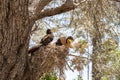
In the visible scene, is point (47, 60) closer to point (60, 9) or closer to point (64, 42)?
point (64, 42)

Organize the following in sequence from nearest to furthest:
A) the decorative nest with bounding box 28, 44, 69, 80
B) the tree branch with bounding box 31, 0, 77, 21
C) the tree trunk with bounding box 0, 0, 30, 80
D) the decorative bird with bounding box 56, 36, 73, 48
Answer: the tree trunk with bounding box 0, 0, 30, 80
the decorative nest with bounding box 28, 44, 69, 80
the tree branch with bounding box 31, 0, 77, 21
the decorative bird with bounding box 56, 36, 73, 48

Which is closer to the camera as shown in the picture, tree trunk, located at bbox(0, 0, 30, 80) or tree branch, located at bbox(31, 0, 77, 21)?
tree trunk, located at bbox(0, 0, 30, 80)

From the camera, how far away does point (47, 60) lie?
4547mm

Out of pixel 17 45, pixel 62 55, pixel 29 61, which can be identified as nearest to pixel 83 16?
pixel 62 55

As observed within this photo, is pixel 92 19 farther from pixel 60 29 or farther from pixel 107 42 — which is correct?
pixel 60 29

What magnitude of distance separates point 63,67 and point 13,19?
1.26 meters

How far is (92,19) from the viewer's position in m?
5.81

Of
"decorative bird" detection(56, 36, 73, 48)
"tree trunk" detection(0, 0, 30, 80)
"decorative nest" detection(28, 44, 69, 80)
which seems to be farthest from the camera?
"decorative bird" detection(56, 36, 73, 48)

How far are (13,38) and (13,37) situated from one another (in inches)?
0.5

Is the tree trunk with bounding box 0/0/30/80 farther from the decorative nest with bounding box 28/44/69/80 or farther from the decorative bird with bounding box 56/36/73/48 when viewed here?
the decorative bird with bounding box 56/36/73/48

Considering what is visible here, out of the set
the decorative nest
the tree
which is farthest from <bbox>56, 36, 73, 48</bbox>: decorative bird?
the tree

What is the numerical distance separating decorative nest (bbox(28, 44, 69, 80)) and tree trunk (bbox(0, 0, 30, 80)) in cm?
47

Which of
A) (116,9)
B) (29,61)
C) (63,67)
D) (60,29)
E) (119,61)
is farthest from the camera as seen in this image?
(119,61)

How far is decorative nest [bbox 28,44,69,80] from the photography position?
449 centimetres
